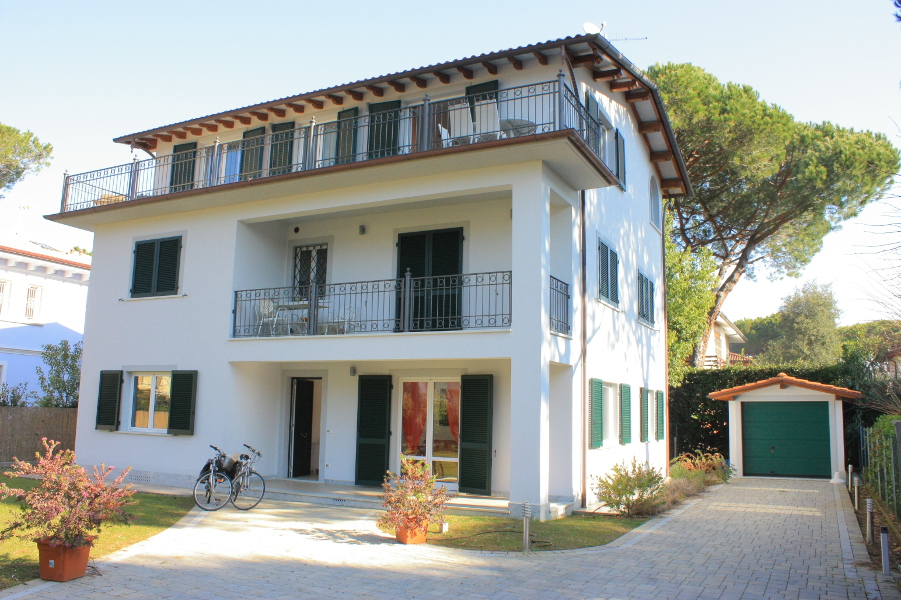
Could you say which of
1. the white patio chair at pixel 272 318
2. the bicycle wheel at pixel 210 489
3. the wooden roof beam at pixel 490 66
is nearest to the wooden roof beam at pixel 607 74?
the wooden roof beam at pixel 490 66

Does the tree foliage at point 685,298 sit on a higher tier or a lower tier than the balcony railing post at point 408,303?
higher

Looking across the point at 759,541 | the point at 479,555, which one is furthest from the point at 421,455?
the point at 759,541

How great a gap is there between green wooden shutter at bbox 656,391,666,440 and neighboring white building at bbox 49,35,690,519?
5.83ft

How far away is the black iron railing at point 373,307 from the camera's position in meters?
13.1

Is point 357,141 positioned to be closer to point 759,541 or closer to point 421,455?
point 421,455

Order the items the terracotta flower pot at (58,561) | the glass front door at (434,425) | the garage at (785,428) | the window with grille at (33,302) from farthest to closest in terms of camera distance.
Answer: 1. the window with grille at (33,302)
2. the garage at (785,428)
3. the glass front door at (434,425)
4. the terracotta flower pot at (58,561)

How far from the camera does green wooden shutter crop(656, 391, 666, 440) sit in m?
19.1

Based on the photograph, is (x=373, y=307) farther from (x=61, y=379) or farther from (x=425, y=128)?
(x=61, y=379)

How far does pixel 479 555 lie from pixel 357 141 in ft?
30.3

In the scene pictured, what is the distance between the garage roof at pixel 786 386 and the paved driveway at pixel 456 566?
26.2ft

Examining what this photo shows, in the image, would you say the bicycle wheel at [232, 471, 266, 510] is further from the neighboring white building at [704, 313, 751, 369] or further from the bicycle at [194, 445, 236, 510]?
the neighboring white building at [704, 313, 751, 369]

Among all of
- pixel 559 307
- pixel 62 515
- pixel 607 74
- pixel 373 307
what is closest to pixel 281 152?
pixel 373 307

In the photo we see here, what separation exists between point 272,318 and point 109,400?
169 inches

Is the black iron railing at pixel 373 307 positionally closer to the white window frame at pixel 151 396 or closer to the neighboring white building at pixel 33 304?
the white window frame at pixel 151 396
